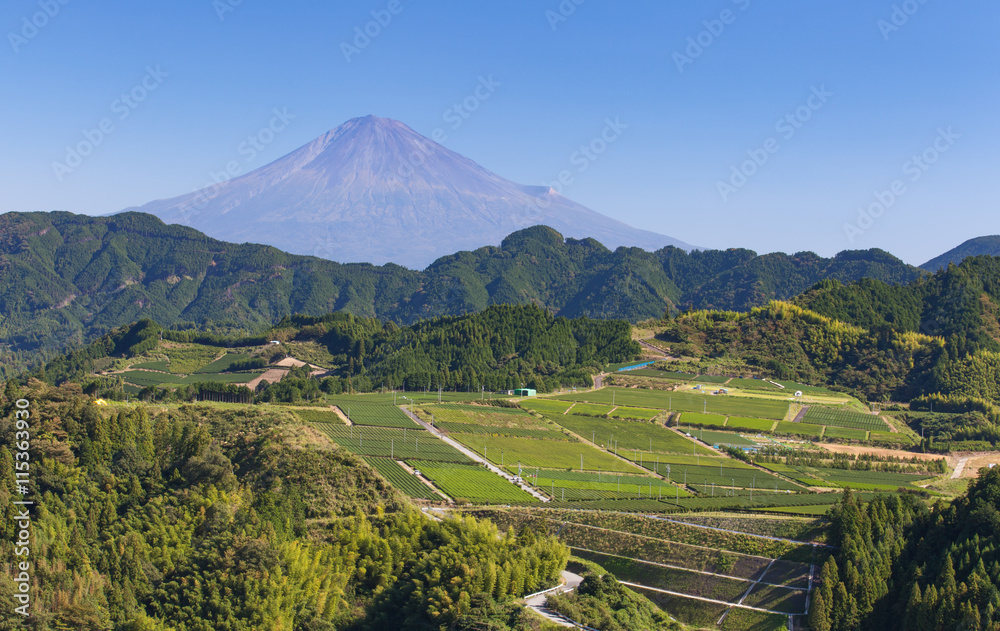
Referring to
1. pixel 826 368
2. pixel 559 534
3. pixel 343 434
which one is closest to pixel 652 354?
pixel 826 368

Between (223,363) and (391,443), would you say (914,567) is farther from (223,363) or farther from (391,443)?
(223,363)

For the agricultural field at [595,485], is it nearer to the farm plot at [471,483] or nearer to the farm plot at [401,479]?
the farm plot at [471,483]

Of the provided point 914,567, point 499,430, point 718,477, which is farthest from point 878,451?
point 914,567

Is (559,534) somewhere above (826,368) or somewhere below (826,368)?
below

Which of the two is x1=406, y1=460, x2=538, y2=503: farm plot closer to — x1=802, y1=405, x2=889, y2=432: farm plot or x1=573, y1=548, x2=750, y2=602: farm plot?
x1=573, y1=548, x2=750, y2=602: farm plot

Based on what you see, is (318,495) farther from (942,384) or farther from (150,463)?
(942,384)
